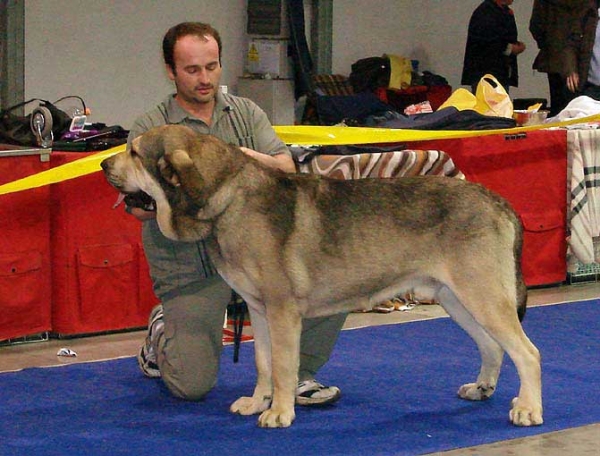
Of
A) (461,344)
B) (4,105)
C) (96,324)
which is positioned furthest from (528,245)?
(4,105)

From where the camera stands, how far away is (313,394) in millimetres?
4789

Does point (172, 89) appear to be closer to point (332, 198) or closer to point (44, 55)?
point (44, 55)

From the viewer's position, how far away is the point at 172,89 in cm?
1191

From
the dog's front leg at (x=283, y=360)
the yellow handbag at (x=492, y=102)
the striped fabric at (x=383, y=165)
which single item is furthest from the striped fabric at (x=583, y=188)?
the dog's front leg at (x=283, y=360)

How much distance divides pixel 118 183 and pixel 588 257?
419cm

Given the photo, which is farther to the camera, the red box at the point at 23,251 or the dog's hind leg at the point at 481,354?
the red box at the point at 23,251

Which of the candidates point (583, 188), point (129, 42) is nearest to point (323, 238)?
point (583, 188)

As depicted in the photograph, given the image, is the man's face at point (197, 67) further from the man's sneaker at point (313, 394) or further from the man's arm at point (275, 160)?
the man's sneaker at point (313, 394)

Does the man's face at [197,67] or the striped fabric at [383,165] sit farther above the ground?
the man's face at [197,67]

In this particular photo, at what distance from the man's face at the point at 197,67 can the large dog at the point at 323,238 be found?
496mm

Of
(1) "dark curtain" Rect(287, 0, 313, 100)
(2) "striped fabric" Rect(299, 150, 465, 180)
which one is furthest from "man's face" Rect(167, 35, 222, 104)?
(1) "dark curtain" Rect(287, 0, 313, 100)

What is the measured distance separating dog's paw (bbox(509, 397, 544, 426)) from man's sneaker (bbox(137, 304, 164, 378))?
1.64 metres

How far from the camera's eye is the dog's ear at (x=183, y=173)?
4219 mm

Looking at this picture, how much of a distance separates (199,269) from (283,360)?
769mm
